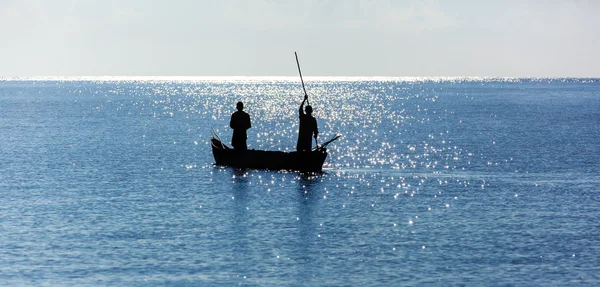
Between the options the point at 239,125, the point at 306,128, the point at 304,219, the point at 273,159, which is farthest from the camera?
the point at 273,159

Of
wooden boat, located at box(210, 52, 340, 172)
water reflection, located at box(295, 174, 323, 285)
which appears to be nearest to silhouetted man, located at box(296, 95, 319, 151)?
wooden boat, located at box(210, 52, 340, 172)

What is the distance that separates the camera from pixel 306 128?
34750 mm

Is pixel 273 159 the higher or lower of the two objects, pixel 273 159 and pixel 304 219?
the higher

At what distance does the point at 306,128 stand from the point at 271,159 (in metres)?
3.53

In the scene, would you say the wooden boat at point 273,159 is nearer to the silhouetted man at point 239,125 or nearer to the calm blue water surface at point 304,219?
the silhouetted man at point 239,125

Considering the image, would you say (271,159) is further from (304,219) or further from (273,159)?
(304,219)

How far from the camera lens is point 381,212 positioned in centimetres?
2697

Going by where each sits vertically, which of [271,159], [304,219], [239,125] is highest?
[239,125]

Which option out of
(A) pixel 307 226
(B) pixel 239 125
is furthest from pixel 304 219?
(B) pixel 239 125

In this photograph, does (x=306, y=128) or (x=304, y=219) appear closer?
(x=304, y=219)

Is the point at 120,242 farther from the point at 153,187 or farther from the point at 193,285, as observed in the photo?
the point at 153,187

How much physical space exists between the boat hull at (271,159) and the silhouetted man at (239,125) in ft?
1.30

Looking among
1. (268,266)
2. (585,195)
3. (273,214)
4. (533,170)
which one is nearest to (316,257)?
(268,266)

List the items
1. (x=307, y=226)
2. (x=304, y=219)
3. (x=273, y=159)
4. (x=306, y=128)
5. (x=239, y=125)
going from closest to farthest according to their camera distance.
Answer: (x=307, y=226) < (x=304, y=219) < (x=306, y=128) < (x=239, y=125) < (x=273, y=159)
